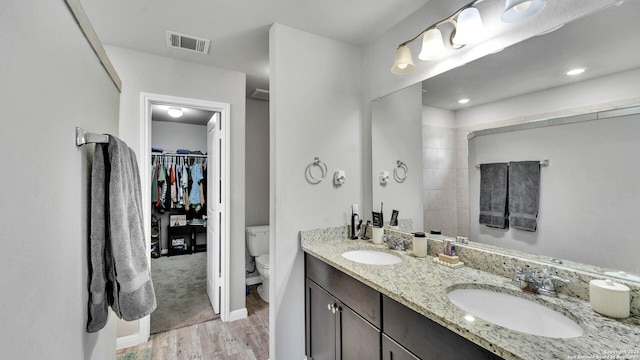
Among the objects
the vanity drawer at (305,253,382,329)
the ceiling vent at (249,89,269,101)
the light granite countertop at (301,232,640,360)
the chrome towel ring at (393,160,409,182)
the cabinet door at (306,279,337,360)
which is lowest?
the cabinet door at (306,279,337,360)

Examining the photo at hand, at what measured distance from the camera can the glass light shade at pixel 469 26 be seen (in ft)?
4.57

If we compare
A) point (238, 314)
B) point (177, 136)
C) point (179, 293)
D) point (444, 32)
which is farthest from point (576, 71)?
point (177, 136)

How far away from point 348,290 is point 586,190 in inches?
45.7

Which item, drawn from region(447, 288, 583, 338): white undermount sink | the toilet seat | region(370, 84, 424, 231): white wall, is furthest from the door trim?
region(447, 288, 583, 338): white undermount sink

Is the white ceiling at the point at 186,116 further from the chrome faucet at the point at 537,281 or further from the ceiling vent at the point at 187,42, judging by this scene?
the chrome faucet at the point at 537,281

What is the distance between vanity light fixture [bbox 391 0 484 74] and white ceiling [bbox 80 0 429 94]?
307 millimetres

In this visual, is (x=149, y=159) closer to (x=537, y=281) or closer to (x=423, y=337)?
(x=423, y=337)

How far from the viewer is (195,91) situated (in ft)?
8.41

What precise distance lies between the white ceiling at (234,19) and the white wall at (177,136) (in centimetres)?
314

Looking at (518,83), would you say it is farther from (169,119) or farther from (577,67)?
(169,119)

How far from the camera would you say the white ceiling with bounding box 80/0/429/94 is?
173cm

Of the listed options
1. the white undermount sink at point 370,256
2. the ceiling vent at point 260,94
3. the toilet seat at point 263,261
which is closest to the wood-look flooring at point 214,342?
the toilet seat at point 263,261

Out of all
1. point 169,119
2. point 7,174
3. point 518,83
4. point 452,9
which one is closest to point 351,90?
point 452,9

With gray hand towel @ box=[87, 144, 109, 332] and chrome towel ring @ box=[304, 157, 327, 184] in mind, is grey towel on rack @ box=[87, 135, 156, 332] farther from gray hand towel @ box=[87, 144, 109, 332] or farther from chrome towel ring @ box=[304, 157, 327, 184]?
chrome towel ring @ box=[304, 157, 327, 184]
